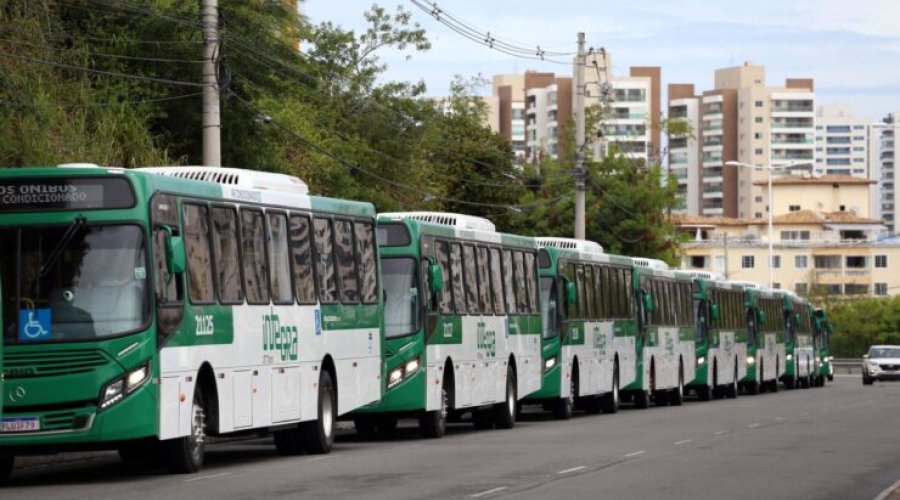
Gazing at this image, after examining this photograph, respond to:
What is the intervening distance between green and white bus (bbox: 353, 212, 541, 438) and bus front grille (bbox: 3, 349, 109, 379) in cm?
908

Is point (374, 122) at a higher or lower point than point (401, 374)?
higher

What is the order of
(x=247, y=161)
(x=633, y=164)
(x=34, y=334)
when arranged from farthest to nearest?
(x=633, y=164) < (x=247, y=161) < (x=34, y=334)

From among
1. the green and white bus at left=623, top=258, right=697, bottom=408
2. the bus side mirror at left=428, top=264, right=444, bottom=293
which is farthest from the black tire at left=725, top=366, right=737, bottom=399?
the bus side mirror at left=428, top=264, right=444, bottom=293

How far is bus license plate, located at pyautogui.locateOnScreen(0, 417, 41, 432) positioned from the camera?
61.2ft

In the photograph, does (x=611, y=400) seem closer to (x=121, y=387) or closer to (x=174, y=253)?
(x=174, y=253)

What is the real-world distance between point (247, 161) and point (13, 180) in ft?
71.0

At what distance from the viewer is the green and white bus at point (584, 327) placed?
37.1m

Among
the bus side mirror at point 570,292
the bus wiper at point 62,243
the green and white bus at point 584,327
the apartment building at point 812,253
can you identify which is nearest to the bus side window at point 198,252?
the bus wiper at point 62,243

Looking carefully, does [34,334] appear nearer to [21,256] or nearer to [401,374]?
[21,256]

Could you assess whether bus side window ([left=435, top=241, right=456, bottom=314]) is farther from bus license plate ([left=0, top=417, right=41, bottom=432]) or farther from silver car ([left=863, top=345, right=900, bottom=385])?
silver car ([left=863, top=345, right=900, bottom=385])

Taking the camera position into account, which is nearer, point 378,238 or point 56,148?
point 378,238

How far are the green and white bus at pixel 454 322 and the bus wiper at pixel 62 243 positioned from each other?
8.93 metres

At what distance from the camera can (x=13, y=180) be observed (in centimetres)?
1931

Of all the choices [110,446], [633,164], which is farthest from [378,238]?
[633,164]
